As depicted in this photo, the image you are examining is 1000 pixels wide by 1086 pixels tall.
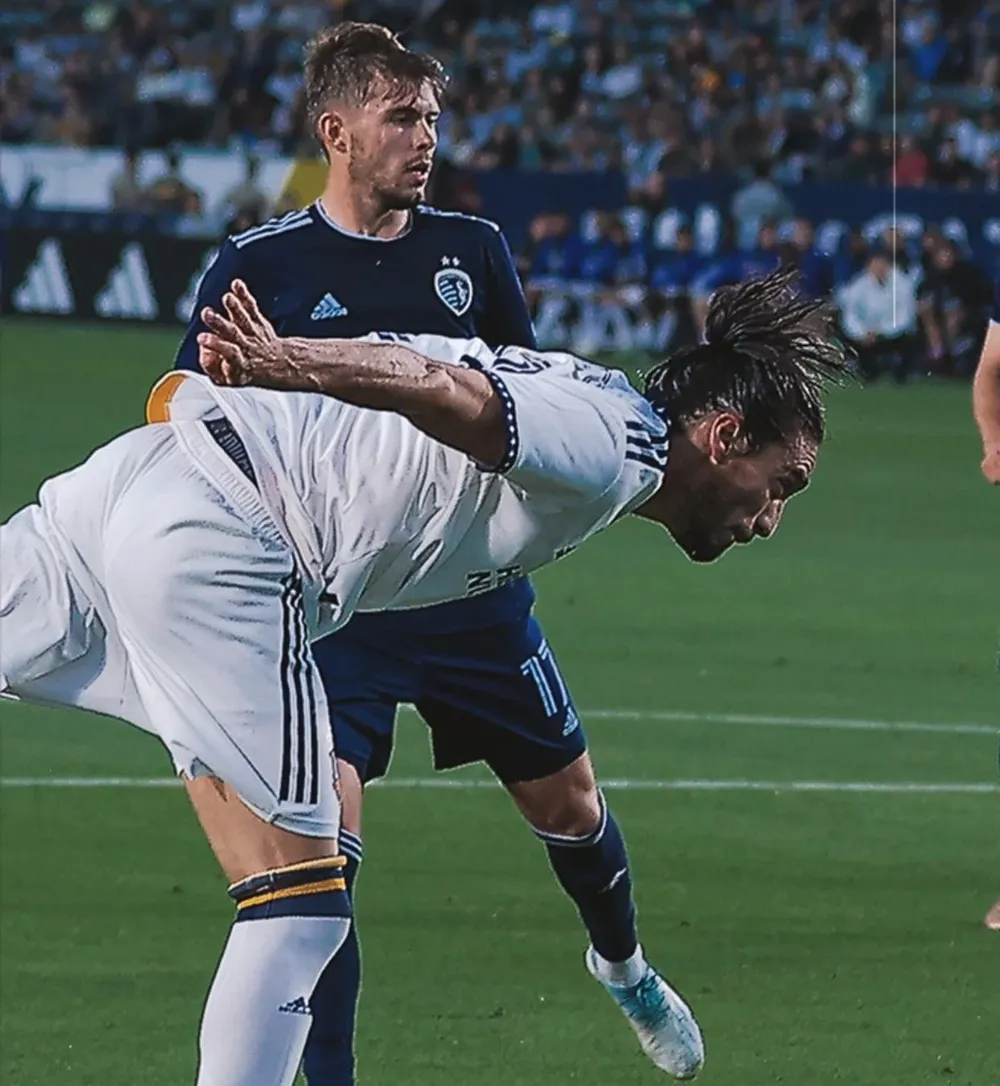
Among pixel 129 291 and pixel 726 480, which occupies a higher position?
pixel 726 480

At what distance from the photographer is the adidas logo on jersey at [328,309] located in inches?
254

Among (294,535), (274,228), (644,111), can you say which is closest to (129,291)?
(644,111)

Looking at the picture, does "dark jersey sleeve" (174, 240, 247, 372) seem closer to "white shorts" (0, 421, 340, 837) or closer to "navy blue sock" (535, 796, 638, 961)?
"white shorts" (0, 421, 340, 837)

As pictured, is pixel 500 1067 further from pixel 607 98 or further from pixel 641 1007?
pixel 607 98

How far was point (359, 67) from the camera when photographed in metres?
6.67

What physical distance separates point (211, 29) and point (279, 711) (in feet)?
112

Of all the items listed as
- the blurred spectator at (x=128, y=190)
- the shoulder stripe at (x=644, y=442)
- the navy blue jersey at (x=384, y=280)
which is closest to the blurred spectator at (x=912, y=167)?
the blurred spectator at (x=128, y=190)

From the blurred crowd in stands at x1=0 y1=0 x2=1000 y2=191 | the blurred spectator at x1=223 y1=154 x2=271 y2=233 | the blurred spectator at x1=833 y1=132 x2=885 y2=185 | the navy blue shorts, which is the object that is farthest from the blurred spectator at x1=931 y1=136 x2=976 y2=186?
the navy blue shorts

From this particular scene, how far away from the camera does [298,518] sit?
189 inches

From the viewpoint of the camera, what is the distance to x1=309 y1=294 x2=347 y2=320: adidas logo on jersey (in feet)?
21.1

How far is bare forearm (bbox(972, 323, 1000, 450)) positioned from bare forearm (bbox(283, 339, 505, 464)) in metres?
3.83

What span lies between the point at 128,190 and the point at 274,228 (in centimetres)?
2582

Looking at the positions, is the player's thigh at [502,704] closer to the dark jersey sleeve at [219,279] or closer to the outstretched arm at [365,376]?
the dark jersey sleeve at [219,279]

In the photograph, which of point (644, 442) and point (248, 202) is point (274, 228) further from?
point (248, 202)
